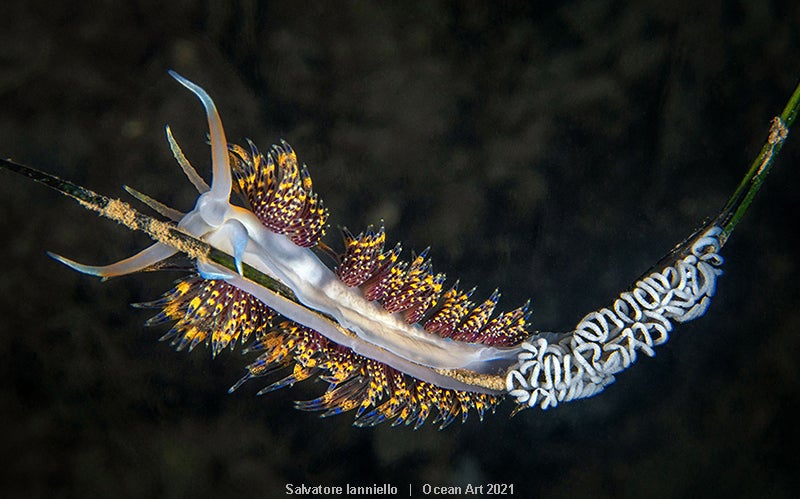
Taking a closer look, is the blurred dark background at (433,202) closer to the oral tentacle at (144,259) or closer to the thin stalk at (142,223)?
the oral tentacle at (144,259)

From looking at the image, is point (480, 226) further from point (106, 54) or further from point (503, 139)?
point (106, 54)

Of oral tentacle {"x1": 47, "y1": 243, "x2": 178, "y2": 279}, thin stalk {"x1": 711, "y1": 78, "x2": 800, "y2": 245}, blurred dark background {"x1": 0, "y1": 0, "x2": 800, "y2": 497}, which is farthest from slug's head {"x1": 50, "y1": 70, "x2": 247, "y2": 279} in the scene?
thin stalk {"x1": 711, "y1": 78, "x2": 800, "y2": 245}

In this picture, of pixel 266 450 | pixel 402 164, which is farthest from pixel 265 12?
pixel 266 450

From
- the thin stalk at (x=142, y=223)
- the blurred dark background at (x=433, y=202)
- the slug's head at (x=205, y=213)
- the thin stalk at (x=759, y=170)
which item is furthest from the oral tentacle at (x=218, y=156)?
the thin stalk at (x=759, y=170)

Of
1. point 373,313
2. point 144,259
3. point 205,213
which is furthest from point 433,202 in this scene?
point 144,259

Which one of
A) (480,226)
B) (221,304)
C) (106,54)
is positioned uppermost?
(106,54)
